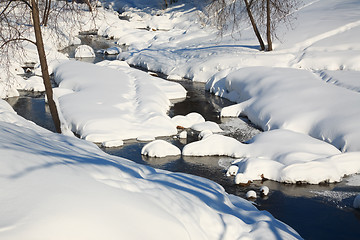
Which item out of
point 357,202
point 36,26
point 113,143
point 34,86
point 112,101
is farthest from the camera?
point 34,86

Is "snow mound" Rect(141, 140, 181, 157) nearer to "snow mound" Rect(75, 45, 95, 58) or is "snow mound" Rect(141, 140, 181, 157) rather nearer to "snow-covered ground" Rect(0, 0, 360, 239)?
"snow-covered ground" Rect(0, 0, 360, 239)

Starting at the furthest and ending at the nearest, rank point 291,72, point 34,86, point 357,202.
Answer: point 34,86
point 291,72
point 357,202

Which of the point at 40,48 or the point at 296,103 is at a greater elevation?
the point at 40,48

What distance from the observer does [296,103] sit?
14.5 m

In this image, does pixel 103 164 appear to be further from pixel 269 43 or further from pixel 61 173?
pixel 269 43

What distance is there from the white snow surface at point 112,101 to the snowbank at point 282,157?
88.3 inches

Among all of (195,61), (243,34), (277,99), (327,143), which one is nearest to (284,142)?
(327,143)

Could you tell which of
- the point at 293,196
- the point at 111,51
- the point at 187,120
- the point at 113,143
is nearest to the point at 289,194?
the point at 293,196

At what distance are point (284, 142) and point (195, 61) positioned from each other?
12.3 metres

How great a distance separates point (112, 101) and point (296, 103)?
6638 millimetres

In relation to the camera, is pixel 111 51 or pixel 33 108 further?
pixel 111 51

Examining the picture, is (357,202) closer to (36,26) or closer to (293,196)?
(293,196)

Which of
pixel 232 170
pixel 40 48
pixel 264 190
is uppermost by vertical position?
pixel 40 48

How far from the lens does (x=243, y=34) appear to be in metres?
25.8
